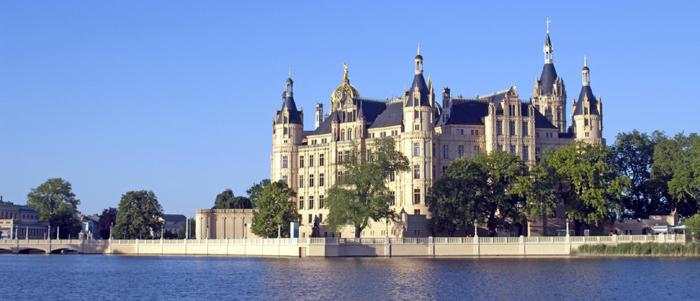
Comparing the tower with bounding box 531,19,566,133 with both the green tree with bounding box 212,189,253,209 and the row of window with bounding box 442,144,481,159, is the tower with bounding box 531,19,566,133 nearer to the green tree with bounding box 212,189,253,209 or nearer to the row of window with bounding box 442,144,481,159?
the row of window with bounding box 442,144,481,159

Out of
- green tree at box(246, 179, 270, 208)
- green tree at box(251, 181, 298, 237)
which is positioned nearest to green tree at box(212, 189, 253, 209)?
green tree at box(246, 179, 270, 208)

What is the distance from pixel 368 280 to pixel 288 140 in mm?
62050

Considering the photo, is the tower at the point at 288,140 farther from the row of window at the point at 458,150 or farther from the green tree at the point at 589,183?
the green tree at the point at 589,183

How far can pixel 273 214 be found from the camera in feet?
394

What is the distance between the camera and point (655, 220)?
377ft

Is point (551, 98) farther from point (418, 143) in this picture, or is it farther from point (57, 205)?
point (57, 205)

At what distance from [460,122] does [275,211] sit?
72.3ft

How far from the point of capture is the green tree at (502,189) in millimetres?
108250

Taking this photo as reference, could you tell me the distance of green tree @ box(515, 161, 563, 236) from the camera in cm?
10681

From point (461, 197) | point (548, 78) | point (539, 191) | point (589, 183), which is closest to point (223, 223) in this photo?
point (461, 197)

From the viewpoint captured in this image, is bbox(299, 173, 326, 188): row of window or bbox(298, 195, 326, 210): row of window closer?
bbox(298, 195, 326, 210): row of window

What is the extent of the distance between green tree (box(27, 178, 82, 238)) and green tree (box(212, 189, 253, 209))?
62.5 ft

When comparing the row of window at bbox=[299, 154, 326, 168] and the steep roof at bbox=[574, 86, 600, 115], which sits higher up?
the steep roof at bbox=[574, 86, 600, 115]

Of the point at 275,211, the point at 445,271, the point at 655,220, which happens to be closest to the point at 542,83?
the point at 655,220
